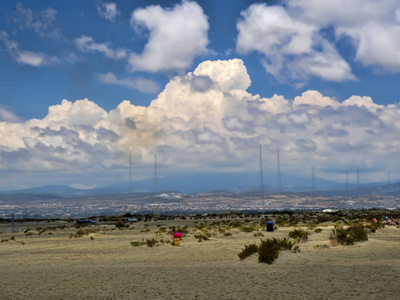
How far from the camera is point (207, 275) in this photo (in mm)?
17188

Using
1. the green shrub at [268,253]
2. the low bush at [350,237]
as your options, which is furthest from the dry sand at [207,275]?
the low bush at [350,237]

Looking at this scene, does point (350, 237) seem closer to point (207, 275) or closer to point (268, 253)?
point (268, 253)

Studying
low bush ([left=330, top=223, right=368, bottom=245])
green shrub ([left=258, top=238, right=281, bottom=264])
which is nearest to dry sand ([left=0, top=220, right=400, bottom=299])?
green shrub ([left=258, top=238, right=281, bottom=264])

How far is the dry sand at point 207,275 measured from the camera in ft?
45.6

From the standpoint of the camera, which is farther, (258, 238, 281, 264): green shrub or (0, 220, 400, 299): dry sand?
(258, 238, 281, 264): green shrub

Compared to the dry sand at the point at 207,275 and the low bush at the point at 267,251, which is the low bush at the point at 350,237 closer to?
the dry sand at the point at 207,275

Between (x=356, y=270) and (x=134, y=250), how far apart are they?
15568 mm

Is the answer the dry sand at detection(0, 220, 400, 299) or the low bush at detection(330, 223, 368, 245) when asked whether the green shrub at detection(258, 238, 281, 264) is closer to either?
the dry sand at detection(0, 220, 400, 299)

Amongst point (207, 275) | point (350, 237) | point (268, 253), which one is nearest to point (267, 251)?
point (268, 253)

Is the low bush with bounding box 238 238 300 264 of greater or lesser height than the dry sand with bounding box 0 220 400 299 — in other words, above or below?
above

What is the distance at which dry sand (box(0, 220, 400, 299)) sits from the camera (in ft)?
45.6

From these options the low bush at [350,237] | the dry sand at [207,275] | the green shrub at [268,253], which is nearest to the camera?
the dry sand at [207,275]

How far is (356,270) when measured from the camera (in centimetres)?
1703

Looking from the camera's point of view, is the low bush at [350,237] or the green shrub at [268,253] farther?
the low bush at [350,237]
